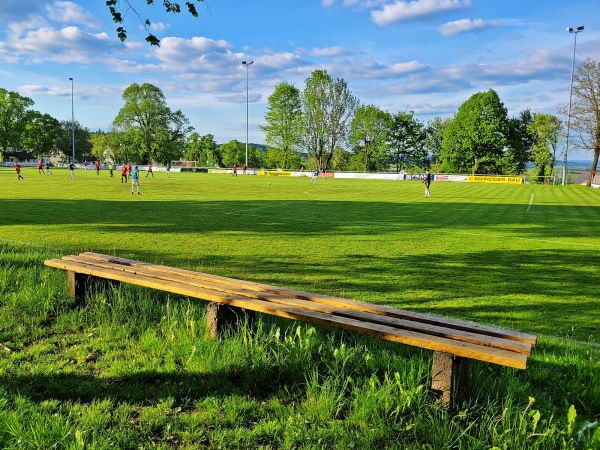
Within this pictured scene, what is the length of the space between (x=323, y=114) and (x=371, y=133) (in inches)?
365

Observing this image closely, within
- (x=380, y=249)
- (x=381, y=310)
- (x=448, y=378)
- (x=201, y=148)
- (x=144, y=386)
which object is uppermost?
(x=201, y=148)

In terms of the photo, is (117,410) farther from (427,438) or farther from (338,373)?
(427,438)

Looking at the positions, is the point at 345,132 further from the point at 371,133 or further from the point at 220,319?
the point at 220,319

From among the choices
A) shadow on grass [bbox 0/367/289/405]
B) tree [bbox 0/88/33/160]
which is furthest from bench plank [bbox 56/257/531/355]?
tree [bbox 0/88/33/160]

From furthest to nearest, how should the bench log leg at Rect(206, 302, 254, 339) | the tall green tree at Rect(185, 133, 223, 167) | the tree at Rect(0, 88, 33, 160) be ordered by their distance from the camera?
the tall green tree at Rect(185, 133, 223, 167), the tree at Rect(0, 88, 33, 160), the bench log leg at Rect(206, 302, 254, 339)

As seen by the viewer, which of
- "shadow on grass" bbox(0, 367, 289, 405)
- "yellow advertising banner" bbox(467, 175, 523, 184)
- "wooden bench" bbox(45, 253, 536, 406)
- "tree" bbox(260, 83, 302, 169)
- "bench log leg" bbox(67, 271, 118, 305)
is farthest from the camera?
"tree" bbox(260, 83, 302, 169)

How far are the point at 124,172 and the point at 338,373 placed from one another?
40.7m

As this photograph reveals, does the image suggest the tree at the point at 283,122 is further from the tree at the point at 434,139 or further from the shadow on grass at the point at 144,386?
the shadow on grass at the point at 144,386

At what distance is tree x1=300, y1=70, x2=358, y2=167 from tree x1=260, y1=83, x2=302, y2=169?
1663 mm

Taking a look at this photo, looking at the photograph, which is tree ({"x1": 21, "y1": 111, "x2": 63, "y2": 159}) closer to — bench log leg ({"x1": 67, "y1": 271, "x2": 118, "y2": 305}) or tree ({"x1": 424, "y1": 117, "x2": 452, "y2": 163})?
tree ({"x1": 424, "y1": 117, "x2": 452, "y2": 163})

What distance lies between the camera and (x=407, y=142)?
86.9 meters

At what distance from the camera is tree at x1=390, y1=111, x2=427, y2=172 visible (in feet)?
283

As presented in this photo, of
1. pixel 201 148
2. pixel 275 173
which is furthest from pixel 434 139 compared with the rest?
pixel 201 148

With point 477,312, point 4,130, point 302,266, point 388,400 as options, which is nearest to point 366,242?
point 302,266
